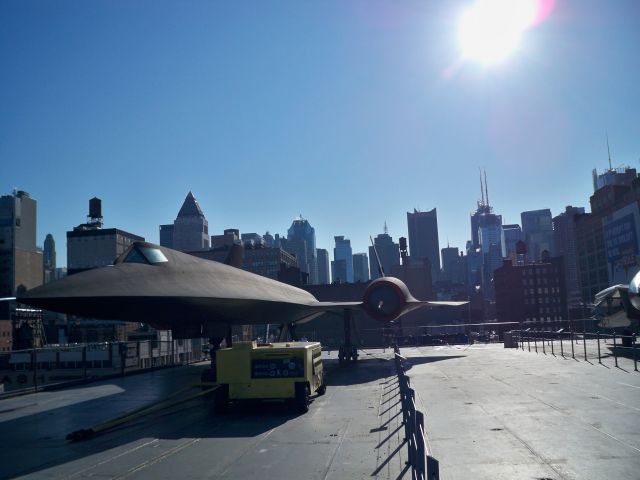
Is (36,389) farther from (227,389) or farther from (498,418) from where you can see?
(498,418)

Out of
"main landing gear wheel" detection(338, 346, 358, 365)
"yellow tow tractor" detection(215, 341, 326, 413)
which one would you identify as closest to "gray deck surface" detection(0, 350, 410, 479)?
"yellow tow tractor" detection(215, 341, 326, 413)

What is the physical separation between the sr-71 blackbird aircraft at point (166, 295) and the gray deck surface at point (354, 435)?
2.56 m

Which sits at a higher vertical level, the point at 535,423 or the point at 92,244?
the point at 92,244

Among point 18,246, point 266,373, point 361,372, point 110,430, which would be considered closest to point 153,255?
point 266,373

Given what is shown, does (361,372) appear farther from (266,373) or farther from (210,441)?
(210,441)

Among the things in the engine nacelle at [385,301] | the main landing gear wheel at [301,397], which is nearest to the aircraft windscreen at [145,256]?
the main landing gear wheel at [301,397]

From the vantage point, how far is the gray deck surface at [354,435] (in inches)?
314

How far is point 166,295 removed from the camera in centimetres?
1362

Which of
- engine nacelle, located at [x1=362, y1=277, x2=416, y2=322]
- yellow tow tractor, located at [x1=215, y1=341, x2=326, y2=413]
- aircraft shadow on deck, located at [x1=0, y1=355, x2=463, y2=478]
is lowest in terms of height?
aircraft shadow on deck, located at [x1=0, y1=355, x2=463, y2=478]

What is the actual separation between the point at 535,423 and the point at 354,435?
3.73 m

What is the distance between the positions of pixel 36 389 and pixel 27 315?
7646cm

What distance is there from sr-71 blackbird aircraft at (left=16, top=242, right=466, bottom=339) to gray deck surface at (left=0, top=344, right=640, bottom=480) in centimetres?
256

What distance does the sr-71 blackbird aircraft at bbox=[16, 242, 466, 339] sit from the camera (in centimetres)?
1241

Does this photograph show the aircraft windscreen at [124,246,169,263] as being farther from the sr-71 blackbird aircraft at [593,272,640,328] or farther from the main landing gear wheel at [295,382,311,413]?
the sr-71 blackbird aircraft at [593,272,640,328]
